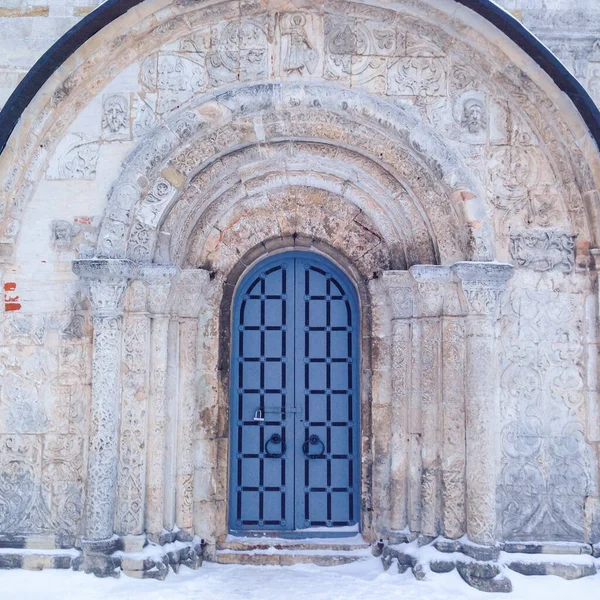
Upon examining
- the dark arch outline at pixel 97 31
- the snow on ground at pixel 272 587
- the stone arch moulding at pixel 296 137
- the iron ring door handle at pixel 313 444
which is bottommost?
the snow on ground at pixel 272 587

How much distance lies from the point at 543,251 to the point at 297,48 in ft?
7.52

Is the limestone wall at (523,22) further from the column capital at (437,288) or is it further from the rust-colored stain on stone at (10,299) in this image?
the column capital at (437,288)

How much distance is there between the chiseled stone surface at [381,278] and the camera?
5129mm

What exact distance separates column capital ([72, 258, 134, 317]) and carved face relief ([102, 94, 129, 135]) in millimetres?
993

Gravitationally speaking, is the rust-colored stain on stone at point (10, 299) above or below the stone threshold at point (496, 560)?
above

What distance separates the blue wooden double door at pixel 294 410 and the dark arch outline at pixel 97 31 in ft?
6.73

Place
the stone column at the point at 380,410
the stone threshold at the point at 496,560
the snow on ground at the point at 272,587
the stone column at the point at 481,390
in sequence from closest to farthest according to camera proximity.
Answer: the snow on ground at the point at 272,587, the stone threshold at the point at 496,560, the stone column at the point at 481,390, the stone column at the point at 380,410

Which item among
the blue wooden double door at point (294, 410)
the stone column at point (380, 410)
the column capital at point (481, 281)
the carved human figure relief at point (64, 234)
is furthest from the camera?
the blue wooden double door at point (294, 410)

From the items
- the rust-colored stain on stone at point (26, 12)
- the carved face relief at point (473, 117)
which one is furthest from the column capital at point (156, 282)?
the carved face relief at point (473, 117)

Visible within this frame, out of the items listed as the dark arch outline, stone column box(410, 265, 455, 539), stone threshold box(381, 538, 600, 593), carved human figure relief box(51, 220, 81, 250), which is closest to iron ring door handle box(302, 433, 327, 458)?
stone column box(410, 265, 455, 539)

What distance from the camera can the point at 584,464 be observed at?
Result: 514cm

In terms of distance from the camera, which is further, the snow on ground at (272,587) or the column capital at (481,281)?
the column capital at (481,281)

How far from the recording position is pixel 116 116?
5422 mm

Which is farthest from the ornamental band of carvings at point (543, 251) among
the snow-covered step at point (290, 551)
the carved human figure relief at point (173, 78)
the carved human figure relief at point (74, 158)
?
the carved human figure relief at point (74, 158)
